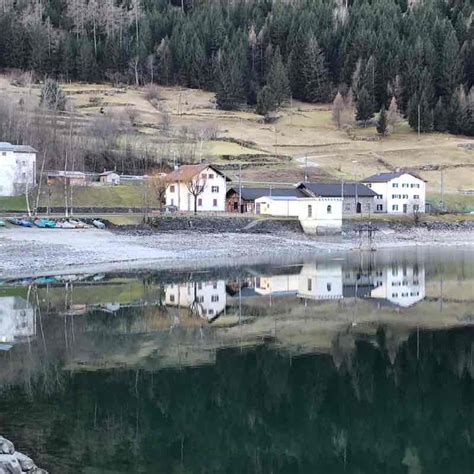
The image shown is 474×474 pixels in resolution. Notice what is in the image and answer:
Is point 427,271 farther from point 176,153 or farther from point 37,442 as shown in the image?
point 176,153

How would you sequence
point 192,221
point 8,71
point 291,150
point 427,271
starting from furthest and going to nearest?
point 8,71
point 291,150
point 192,221
point 427,271

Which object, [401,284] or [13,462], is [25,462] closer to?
[13,462]

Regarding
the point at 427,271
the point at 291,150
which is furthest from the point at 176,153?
the point at 427,271

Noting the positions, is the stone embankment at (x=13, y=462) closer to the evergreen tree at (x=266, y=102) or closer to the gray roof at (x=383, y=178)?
the gray roof at (x=383, y=178)

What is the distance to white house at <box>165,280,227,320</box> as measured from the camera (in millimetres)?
31578

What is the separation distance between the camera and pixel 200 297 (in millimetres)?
34719

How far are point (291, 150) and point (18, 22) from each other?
62672 millimetres

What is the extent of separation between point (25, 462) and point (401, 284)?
29423 millimetres

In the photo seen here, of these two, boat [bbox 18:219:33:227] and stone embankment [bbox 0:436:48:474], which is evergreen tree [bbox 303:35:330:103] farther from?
Result: stone embankment [bbox 0:436:48:474]

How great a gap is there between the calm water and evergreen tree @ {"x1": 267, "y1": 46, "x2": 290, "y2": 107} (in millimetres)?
82060

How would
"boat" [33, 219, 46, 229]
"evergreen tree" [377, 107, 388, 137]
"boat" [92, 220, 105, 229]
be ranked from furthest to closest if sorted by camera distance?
1. "evergreen tree" [377, 107, 388, 137]
2. "boat" [92, 220, 105, 229]
3. "boat" [33, 219, 46, 229]

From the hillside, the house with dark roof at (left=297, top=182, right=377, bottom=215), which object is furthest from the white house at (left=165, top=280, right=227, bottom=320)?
the hillside

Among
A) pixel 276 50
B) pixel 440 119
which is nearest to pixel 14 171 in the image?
pixel 440 119

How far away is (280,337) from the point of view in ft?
85.7
